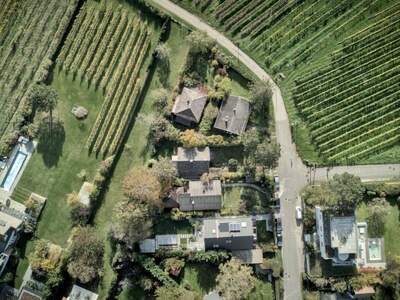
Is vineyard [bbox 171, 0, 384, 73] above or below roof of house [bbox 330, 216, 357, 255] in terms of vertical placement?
above

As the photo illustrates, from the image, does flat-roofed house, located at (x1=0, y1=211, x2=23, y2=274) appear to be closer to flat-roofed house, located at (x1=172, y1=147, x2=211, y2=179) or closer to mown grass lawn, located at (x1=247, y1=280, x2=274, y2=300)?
flat-roofed house, located at (x1=172, y1=147, x2=211, y2=179)

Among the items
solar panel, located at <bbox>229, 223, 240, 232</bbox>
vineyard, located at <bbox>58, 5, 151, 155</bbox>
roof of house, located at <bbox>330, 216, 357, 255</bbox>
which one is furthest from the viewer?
vineyard, located at <bbox>58, 5, 151, 155</bbox>

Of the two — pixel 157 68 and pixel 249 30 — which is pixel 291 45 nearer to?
pixel 249 30

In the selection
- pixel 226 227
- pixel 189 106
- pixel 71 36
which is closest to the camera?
pixel 226 227

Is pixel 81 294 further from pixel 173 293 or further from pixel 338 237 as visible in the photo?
pixel 338 237

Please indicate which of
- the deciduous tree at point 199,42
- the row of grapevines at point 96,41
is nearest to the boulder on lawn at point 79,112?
the row of grapevines at point 96,41

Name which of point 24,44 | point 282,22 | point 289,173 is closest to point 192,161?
point 289,173

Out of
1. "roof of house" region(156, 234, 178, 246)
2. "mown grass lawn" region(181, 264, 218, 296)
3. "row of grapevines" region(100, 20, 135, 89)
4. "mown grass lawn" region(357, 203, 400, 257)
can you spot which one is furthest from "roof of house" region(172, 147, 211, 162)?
"mown grass lawn" region(357, 203, 400, 257)
